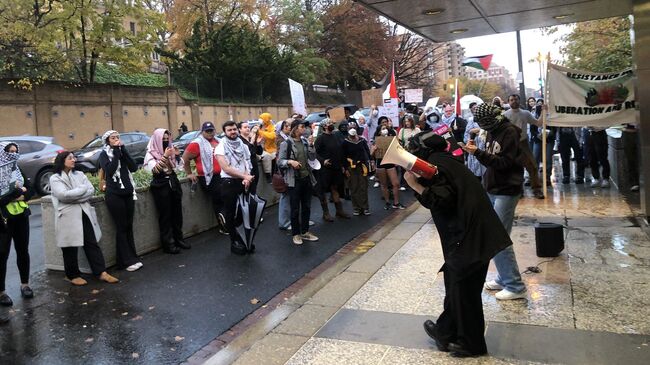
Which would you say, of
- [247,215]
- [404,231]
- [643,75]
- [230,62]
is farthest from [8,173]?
[230,62]

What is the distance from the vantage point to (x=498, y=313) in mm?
4688

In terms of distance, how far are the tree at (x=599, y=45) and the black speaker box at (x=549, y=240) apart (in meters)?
15.0

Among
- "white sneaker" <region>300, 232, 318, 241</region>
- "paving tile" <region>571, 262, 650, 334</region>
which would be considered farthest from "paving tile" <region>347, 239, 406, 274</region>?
"paving tile" <region>571, 262, 650, 334</region>

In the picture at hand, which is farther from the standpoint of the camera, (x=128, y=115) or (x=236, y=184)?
(x=128, y=115)

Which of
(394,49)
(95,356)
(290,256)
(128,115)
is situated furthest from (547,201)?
(394,49)

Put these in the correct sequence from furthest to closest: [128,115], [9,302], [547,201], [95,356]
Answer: [128,115], [547,201], [9,302], [95,356]

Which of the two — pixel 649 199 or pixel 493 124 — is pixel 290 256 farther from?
pixel 649 199

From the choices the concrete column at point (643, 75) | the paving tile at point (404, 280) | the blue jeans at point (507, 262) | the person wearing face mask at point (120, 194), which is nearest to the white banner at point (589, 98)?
the concrete column at point (643, 75)

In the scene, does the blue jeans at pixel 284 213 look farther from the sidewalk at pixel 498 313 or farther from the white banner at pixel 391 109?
the white banner at pixel 391 109

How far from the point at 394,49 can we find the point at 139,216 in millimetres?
41354

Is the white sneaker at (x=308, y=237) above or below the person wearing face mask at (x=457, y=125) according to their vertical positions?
below

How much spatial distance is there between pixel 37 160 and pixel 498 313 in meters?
13.6

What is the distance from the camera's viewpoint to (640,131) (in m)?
7.18

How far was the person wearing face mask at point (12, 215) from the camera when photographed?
17.9 ft
